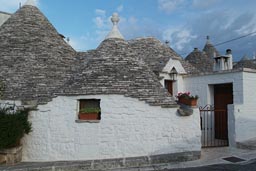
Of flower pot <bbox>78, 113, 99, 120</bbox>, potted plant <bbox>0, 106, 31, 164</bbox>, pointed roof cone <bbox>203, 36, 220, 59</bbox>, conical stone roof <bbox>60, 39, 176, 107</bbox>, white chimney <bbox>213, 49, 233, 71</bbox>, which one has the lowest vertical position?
potted plant <bbox>0, 106, 31, 164</bbox>

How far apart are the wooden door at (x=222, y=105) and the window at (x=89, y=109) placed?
549 centimetres

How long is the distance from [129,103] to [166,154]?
2.00m

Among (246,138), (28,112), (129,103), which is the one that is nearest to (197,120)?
(129,103)

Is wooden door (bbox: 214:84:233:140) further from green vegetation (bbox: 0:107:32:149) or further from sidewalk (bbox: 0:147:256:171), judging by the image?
green vegetation (bbox: 0:107:32:149)

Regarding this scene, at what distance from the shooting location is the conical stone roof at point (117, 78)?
8812mm

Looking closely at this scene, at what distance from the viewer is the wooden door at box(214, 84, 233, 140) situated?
11.7 m

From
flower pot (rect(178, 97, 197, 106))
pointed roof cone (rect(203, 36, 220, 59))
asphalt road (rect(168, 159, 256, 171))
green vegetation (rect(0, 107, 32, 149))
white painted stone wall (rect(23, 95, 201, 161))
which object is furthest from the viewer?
pointed roof cone (rect(203, 36, 220, 59))

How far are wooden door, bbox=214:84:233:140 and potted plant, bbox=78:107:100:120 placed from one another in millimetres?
5542

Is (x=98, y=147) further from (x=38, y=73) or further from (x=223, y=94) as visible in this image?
(x=223, y=94)

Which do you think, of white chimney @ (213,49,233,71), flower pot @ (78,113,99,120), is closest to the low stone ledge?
flower pot @ (78,113,99,120)

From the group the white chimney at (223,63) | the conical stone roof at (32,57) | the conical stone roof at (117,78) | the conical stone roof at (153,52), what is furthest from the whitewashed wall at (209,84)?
the conical stone roof at (32,57)

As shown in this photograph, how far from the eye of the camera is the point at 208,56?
21938mm

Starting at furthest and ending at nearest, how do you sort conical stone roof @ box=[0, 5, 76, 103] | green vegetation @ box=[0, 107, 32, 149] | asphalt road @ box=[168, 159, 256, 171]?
conical stone roof @ box=[0, 5, 76, 103] < green vegetation @ box=[0, 107, 32, 149] < asphalt road @ box=[168, 159, 256, 171]

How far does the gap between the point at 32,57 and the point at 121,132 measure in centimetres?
590
